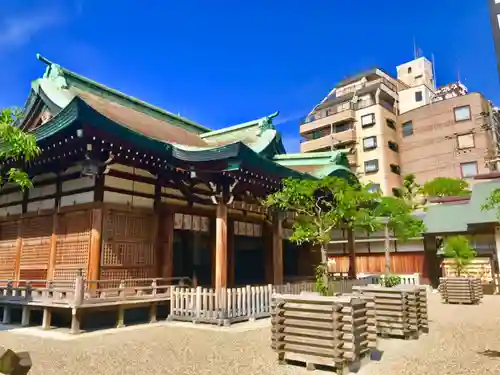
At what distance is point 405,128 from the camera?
52.1m

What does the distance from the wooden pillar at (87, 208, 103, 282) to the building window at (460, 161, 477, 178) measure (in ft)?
146

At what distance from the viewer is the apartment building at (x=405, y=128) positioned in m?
45.4

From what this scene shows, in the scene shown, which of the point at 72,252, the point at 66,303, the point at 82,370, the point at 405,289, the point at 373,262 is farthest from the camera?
the point at 373,262

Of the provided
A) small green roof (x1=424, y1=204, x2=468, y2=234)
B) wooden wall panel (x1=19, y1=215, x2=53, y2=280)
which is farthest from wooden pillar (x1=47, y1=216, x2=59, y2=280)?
small green roof (x1=424, y1=204, x2=468, y2=234)

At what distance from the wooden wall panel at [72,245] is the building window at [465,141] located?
4534 cm

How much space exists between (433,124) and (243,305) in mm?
44508

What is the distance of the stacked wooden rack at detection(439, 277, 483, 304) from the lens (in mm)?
16578

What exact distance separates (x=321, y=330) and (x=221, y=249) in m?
5.76

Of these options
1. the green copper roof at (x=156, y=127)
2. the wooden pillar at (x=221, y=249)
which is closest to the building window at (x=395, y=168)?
the green copper roof at (x=156, y=127)

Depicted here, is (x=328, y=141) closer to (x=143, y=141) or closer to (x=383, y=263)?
(x=383, y=263)

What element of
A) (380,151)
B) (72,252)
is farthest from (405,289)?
(380,151)

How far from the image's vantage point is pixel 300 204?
9.95m

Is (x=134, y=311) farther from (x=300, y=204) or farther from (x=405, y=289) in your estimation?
(x=405, y=289)

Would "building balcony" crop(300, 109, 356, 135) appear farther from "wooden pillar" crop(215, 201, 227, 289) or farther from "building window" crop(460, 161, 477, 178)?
"wooden pillar" crop(215, 201, 227, 289)
